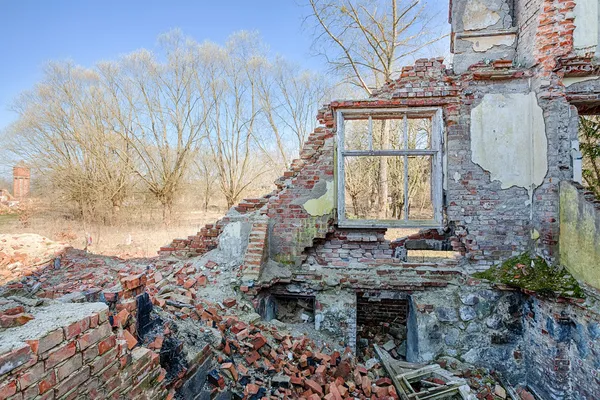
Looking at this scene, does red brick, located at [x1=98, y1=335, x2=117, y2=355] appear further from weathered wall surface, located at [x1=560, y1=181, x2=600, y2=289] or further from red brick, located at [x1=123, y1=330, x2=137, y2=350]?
weathered wall surface, located at [x1=560, y1=181, x2=600, y2=289]

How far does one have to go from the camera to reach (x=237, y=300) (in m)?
4.01

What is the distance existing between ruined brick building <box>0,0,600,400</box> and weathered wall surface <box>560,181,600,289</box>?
0.02 metres

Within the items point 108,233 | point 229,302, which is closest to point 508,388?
point 229,302

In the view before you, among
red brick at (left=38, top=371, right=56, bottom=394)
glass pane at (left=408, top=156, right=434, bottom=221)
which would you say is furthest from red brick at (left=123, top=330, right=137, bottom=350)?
glass pane at (left=408, top=156, right=434, bottom=221)

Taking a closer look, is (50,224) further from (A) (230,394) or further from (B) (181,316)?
(A) (230,394)

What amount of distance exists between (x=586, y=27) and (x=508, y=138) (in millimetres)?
1632

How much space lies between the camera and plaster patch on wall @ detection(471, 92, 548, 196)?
4.21 m

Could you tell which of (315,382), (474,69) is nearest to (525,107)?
(474,69)

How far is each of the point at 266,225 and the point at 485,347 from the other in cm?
347

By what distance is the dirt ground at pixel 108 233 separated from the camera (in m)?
9.63

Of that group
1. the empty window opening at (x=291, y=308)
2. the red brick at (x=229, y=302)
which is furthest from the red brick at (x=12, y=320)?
the empty window opening at (x=291, y=308)

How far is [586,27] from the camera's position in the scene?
400 cm

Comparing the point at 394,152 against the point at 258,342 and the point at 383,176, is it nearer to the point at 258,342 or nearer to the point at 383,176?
the point at 258,342

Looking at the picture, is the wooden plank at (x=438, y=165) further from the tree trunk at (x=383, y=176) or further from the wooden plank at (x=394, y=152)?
the tree trunk at (x=383, y=176)
